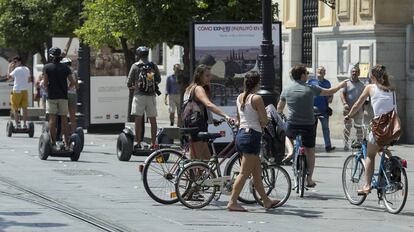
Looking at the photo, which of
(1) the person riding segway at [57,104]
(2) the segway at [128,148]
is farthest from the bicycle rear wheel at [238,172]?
(1) the person riding segway at [57,104]

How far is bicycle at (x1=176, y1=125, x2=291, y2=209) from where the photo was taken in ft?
43.5

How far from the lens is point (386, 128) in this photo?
13305 millimetres

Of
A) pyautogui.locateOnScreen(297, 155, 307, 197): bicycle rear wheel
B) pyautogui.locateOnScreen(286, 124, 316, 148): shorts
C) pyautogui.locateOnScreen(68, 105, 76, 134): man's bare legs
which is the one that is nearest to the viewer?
pyautogui.locateOnScreen(297, 155, 307, 197): bicycle rear wheel

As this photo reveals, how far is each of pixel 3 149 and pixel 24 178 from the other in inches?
229

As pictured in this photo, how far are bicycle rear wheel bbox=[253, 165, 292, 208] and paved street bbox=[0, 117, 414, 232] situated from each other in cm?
16

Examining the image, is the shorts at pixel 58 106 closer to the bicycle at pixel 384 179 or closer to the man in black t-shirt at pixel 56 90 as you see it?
the man in black t-shirt at pixel 56 90

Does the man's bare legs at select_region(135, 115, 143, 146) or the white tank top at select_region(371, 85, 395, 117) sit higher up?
the white tank top at select_region(371, 85, 395, 117)

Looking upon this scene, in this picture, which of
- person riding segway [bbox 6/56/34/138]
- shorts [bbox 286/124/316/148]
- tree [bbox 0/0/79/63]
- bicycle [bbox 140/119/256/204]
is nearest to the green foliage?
person riding segway [bbox 6/56/34/138]

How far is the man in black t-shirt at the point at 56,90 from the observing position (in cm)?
1944

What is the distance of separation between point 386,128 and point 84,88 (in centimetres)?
1497

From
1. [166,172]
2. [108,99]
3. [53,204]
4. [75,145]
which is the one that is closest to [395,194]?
[166,172]

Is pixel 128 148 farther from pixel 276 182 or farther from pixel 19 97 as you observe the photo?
pixel 19 97

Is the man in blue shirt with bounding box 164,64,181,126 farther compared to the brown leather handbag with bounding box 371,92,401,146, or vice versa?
the man in blue shirt with bounding box 164,64,181,126

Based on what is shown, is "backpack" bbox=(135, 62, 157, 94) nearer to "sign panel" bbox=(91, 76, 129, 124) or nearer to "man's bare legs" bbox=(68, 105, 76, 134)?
"man's bare legs" bbox=(68, 105, 76, 134)
